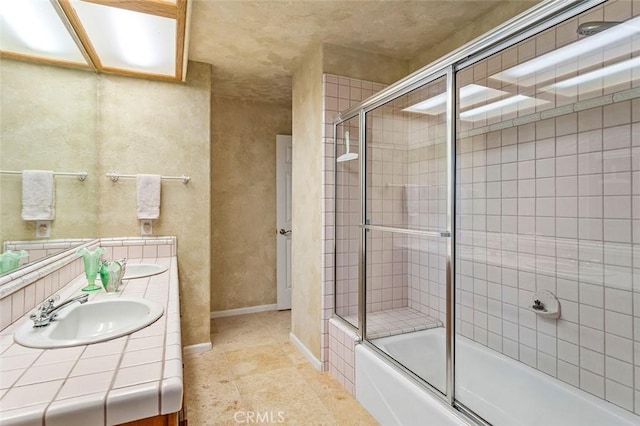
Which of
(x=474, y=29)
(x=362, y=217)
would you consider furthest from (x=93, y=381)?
(x=474, y=29)

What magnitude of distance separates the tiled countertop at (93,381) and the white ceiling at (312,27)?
1.98 m

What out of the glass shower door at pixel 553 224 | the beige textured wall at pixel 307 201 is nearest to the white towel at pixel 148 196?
the beige textured wall at pixel 307 201

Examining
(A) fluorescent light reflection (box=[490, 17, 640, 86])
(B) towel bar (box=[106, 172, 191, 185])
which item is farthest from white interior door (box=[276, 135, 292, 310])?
(A) fluorescent light reflection (box=[490, 17, 640, 86])

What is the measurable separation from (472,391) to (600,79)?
1.72 metres

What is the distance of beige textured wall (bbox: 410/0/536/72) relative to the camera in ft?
6.37

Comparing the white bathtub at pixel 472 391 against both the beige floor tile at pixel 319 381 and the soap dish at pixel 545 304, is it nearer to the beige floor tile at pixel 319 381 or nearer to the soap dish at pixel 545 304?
the beige floor tile at pixel 319 381

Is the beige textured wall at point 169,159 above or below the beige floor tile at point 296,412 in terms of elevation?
above

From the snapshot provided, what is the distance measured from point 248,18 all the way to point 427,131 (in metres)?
1.49

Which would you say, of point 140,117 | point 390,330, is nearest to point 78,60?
point 140,117

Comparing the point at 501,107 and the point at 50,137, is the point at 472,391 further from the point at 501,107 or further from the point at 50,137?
the point at 50,137

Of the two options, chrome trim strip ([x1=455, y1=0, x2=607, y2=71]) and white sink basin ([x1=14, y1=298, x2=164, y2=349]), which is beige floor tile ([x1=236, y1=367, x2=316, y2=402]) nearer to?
white sink basin ([x1=14, y1=298, x2=164, y2=349])

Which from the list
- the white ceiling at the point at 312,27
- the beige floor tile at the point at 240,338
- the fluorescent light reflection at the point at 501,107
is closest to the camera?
the fluorescent light reflection at the point at 501,107

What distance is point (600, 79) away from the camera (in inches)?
61.7

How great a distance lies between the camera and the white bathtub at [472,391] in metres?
1.54
